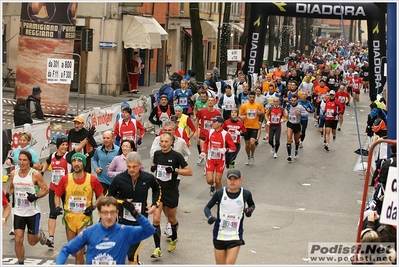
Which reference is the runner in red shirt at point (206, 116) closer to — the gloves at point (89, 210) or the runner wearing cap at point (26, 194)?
Result: the runner wearing cap at point (26, 194)

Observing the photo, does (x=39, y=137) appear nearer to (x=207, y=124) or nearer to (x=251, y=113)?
(x=207, y=124)

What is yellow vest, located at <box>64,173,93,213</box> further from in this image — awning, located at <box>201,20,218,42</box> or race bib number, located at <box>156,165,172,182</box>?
awning, located at <box>201,20,218,42</box>

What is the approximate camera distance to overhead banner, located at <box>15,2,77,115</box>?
2631 centimetres

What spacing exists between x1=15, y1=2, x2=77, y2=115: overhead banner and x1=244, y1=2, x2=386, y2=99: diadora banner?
5602 mm

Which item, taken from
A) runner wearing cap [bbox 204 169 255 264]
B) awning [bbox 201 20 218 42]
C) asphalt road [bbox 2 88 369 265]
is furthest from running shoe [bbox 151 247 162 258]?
awning [bbox 201 20 218 42]

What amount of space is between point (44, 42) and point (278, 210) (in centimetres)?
1337

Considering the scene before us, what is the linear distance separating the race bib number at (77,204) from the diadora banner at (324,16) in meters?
13.7

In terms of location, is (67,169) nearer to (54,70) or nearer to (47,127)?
(47,127)

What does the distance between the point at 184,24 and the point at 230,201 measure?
41.6m

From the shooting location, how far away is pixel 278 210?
598 inches

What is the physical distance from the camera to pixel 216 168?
15.3 metres

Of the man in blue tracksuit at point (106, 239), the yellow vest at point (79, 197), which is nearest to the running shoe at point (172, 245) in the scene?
the yellow vest at point (79, 197)

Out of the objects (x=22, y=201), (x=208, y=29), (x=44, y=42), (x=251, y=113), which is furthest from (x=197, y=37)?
(x=22, y=201)

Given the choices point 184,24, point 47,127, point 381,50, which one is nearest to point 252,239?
point 47,127
